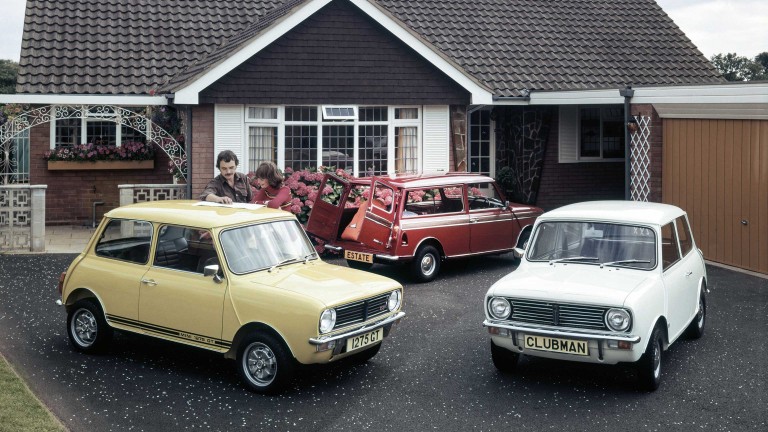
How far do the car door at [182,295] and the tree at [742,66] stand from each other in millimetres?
39263

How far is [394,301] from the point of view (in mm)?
8305

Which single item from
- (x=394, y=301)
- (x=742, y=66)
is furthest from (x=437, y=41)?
(x=742, y=66)

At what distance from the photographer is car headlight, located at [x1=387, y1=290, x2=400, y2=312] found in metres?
8.25

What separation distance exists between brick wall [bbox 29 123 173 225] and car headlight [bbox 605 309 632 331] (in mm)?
14281

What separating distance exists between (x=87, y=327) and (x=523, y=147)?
13.1 metres

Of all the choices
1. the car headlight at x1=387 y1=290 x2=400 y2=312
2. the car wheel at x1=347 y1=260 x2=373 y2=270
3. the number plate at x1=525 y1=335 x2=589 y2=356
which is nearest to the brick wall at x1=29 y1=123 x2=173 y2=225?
the car wheel at x1=347 y1=260 x2=373 y2=270

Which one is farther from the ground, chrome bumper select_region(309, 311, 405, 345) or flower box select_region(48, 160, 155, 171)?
flower box select_region(48, 160, 155, 171)

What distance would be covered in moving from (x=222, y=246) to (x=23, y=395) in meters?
2.08

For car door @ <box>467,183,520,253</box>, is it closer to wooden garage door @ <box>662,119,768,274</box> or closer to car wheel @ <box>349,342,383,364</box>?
wooden garage door @ <box>662,119,768,274</box>

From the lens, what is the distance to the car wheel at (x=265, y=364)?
7.45m

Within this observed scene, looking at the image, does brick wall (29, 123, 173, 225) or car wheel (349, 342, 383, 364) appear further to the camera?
brick wall (29, 123, 173, 225)

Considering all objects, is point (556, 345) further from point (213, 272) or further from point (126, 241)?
point (126, 241)

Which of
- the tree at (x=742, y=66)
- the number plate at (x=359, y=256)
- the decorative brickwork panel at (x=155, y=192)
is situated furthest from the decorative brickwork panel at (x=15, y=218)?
the tree at (x=742, y=66)

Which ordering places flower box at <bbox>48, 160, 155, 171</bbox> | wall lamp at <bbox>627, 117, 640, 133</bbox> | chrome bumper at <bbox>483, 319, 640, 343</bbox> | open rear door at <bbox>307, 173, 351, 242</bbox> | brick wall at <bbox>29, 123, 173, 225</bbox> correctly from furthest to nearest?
1. brick wall at <bbox>29, 123, 173, 225</bbox>
2. flower box at <bbox>48, 160, 155, 171</bbox>
3. wall lamp at <bbox>627, 117, 640, 133</bbox>
4. open rear door at <bbox>307, 173, 351, 242</bbox>
5. chrome bumper at <bbox>483, 319, 640, 343</bbox>
